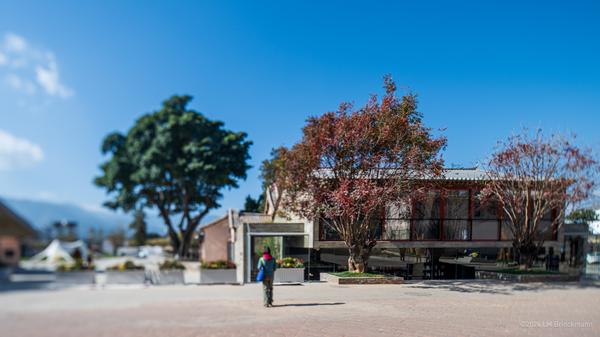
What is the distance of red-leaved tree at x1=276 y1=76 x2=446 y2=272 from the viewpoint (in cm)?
1452

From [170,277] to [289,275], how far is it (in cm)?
962

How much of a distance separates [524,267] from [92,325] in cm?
1782

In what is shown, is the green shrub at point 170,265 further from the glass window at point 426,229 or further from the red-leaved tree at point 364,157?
the glass window at point 426,229

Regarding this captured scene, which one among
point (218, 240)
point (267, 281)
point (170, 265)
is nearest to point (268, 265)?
point (267, 281)

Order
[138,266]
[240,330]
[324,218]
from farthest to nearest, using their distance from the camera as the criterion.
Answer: [324,218] < [240,330] < [138,266]

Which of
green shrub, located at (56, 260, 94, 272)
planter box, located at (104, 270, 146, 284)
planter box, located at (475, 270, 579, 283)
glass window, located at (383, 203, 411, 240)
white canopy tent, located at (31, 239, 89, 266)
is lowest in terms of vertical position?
planter box, located at (475, 270, 579, 283)

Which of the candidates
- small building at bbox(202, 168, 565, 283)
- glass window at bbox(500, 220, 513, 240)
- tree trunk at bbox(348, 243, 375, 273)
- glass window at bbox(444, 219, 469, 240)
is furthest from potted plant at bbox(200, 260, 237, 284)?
glass window at bbox(500, 220, 513, 240)

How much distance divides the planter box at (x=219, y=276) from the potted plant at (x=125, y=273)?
7.97 metres

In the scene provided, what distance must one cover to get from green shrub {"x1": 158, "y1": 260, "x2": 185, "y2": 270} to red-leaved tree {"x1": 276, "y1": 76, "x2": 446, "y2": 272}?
27.2 ft

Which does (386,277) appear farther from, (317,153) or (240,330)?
(240,330)

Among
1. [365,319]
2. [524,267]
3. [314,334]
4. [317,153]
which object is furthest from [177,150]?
[524,267]

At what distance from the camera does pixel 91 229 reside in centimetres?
388

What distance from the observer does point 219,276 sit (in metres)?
13.7

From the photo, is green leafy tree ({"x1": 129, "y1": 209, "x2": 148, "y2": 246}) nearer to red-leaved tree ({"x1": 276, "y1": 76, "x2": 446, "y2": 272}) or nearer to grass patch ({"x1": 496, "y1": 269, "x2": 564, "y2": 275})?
red-leaved tree ({"x1": 276, "y1": 76, "x2": 446, "y2": 272})
